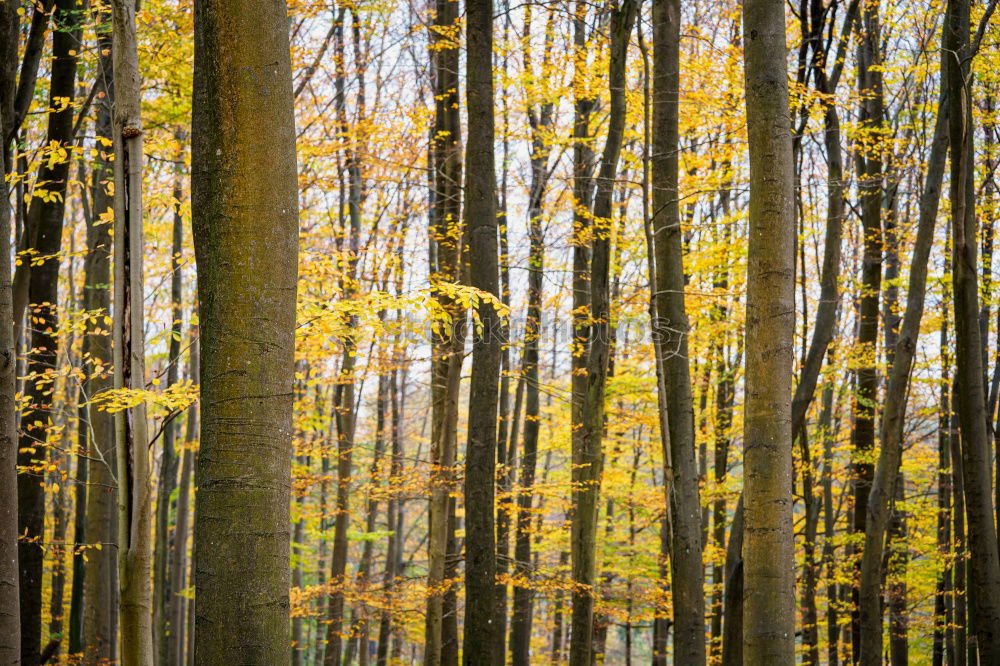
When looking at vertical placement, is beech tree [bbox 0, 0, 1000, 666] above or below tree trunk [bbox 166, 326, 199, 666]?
above

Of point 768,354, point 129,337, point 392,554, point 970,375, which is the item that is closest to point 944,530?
point 970,375

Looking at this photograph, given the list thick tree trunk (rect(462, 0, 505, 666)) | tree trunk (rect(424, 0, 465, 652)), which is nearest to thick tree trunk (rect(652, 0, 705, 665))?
thick tree trunk (rect(462, 0, 505, 666))

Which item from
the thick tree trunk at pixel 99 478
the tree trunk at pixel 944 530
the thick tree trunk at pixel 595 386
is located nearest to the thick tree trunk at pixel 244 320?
the thick tree trunk at pixel 595 386

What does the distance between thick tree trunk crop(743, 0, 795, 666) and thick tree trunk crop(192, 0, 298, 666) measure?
2596 mm

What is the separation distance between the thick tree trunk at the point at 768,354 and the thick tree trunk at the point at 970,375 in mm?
3897

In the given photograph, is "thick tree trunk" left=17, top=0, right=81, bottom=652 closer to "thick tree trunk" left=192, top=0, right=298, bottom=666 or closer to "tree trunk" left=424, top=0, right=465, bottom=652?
"tree trunk" left=424, top=0, right=465, bottom=652

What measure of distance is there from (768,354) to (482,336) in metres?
3.95

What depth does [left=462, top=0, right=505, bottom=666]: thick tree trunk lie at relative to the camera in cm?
802

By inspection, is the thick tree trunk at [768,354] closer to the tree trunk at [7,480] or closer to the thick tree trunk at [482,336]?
the thick tree trunk at [482,336]

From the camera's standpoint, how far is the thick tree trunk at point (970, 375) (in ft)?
24.2

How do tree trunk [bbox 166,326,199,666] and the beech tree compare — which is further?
tree trunk [bbox 166,326,199,666]

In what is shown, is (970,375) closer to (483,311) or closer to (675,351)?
(675,351)

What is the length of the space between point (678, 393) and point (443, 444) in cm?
381

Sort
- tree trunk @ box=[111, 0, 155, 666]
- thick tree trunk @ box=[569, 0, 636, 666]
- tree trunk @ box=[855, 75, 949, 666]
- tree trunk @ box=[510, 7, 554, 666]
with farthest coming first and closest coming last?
tree trunk @ box=[510, 7, 554, 666]
thick tree trunk @ box=[569, 0, 636, 666]
tree trunk @ box=[855, 75, 949, 666]
tree trunk @ box=[111, 0, 155, 666]
